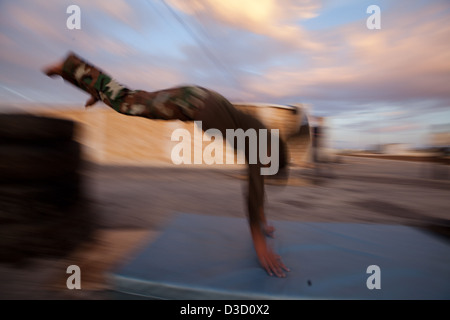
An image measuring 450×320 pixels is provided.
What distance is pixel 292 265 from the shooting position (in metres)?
1.47

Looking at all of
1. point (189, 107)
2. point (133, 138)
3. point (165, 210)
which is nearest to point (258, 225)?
point (189, 107)

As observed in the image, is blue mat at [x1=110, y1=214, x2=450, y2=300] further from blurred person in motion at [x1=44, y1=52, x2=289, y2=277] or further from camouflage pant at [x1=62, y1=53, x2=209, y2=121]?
camouflage pant at [x1=62, y1=53, x2=209, y2=121]

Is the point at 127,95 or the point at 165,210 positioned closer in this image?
the point at 127,95

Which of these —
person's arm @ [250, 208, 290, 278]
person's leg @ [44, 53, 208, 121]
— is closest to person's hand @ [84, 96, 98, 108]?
person's leg @ [44, 53, 208, 121]

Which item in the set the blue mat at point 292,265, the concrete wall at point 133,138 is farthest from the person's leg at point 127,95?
the concrete wall at point 133,138

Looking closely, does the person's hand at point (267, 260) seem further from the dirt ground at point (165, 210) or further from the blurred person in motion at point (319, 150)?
the blurred person in motion at point (319, 150)

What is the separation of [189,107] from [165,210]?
1982 millimetres

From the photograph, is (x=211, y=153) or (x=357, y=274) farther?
(x=211, y=153)

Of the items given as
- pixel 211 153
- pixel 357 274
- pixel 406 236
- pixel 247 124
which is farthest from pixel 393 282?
pixel 211 153

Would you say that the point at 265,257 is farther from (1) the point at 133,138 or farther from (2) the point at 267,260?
(1) the point at 133,138

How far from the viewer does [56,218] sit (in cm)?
187

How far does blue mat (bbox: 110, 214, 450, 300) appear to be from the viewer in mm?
1207

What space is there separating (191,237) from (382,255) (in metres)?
1.35

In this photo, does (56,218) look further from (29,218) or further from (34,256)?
(34,256)
